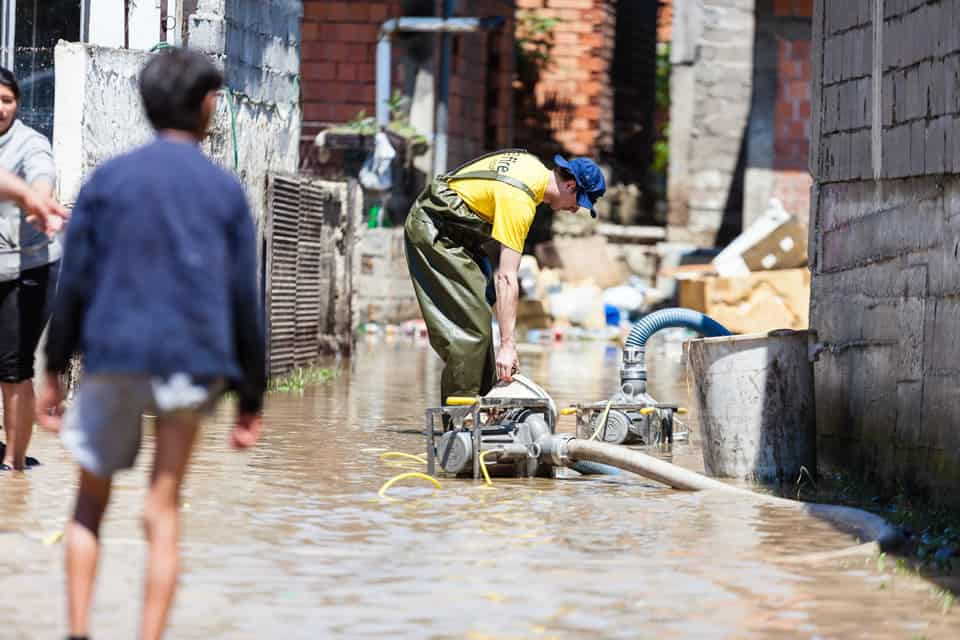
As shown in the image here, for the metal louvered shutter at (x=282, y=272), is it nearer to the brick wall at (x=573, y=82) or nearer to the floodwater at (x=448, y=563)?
the floodwater at (x=448, y=563)

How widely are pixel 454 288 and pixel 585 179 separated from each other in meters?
0.88

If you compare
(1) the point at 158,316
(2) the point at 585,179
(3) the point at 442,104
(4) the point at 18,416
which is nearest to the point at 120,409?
(1) the point at 158,316

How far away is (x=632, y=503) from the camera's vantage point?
764cm

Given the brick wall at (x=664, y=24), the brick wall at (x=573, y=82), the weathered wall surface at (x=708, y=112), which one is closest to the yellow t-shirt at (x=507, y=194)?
the weathered wall surface at (x=708, y=112)

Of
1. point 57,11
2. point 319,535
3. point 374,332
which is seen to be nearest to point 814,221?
point 319,535

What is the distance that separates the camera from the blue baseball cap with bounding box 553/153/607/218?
873cm

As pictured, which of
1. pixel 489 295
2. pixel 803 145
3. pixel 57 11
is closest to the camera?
pixel 489 295

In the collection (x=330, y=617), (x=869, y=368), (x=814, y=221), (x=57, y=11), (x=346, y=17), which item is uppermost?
(x=346, y=17)

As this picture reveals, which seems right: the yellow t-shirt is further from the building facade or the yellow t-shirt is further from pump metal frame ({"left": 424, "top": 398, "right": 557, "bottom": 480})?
the building facade

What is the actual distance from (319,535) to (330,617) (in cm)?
144

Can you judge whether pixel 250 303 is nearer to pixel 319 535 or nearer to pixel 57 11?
pixel 319 535

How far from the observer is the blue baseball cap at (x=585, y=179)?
28.6 ft

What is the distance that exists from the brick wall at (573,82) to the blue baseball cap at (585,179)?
19154mm

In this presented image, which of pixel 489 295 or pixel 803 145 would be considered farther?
pixel 803 145
